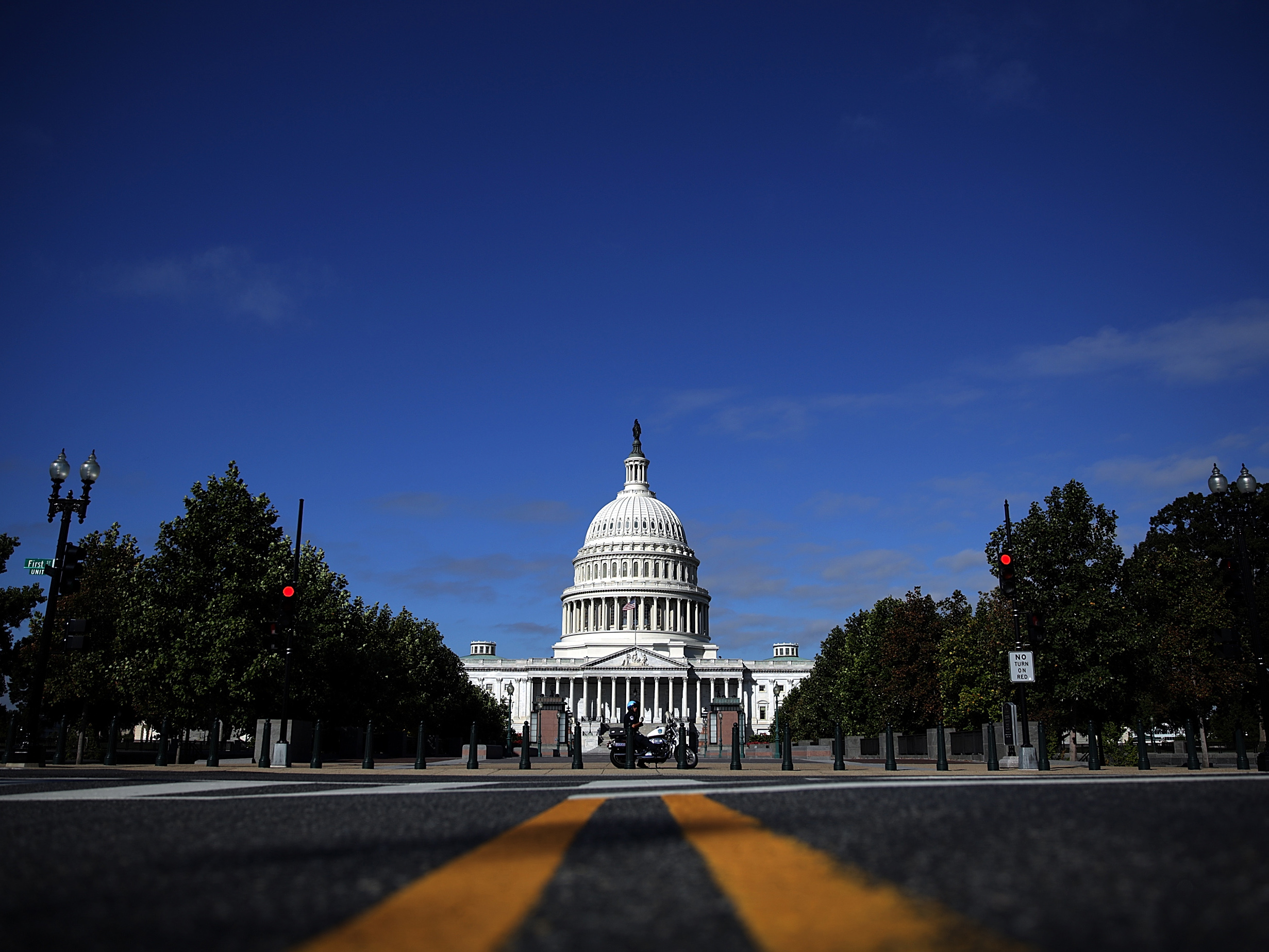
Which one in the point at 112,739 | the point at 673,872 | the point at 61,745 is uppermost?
the point at 673,872

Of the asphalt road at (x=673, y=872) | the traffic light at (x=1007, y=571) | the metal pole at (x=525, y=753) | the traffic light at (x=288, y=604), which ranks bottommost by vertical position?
the metal pole at (x=525, y=753)

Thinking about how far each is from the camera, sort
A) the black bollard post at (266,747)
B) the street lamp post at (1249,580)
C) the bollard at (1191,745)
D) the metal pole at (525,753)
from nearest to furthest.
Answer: the street lamp post at (1249,580)
the bollard at (1191,745)
the metal pole at (525,753)
the black bollard post at (266,747)

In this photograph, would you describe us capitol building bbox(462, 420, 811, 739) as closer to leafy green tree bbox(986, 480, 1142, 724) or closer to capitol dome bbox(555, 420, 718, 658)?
capitol dome bbox(555, 420, 718, 658)

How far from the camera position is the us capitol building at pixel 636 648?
148 meters

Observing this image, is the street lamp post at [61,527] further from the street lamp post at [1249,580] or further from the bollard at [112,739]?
the street lamp post at [1249,580]

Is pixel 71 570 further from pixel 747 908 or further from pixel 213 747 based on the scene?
pixel 747 908

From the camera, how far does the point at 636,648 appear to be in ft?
481

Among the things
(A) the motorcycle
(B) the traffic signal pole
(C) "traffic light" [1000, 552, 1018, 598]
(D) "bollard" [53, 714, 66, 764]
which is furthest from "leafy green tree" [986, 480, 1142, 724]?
(D) "bollard" [53, 714, 66, 764]

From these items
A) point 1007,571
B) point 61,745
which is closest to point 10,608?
point 61,745

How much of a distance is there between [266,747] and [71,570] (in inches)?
333

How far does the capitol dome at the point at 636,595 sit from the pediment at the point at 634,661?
6317 millimetres

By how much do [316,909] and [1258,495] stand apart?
78.1 metres

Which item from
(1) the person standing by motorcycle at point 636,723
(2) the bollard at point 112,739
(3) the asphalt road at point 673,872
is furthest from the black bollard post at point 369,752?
(3) the asphalt road at point 673,872

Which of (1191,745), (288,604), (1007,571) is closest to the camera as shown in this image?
(1191,745)
